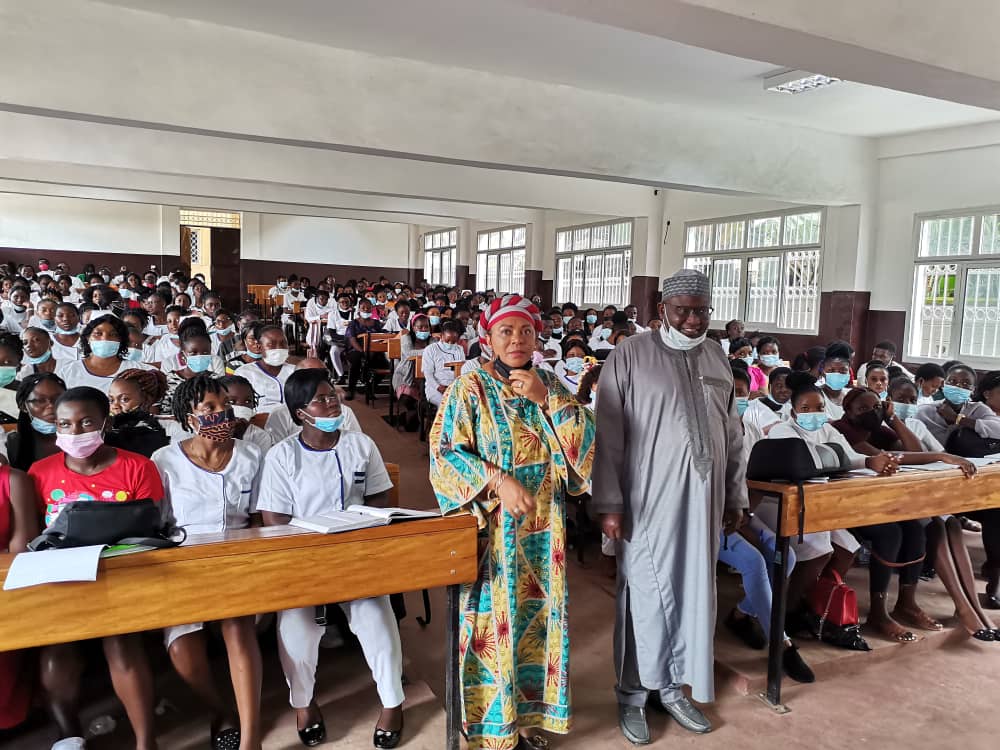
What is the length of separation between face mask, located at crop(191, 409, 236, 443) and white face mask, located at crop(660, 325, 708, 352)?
1.65 meters

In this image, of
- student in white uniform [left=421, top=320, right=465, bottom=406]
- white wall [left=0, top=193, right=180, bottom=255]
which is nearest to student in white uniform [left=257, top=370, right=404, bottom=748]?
student in white uniform [left=421, top=320, right=465, bottom=406]

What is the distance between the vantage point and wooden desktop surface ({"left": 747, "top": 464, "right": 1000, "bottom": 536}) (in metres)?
2.74

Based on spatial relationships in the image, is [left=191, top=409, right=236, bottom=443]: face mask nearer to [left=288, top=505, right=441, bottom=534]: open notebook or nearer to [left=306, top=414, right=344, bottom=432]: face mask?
[left=306, top=414, right=344, bottom=432]: face mask

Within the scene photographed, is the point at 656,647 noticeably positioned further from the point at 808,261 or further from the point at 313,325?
the point at 313,325

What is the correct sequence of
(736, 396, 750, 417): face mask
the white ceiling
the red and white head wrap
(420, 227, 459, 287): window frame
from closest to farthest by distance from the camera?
the red and white head wrap < (736, 396, 750, 417): face mask < the white ceiling < (420, 227, 459, 287): window frame

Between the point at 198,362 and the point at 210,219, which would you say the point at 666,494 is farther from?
the point at 210,219

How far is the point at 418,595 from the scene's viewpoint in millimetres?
3758

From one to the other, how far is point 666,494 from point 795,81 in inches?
223

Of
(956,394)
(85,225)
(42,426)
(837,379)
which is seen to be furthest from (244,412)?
(85,225)

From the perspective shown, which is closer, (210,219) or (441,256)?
(210,219)

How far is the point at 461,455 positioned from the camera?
7.23 feet

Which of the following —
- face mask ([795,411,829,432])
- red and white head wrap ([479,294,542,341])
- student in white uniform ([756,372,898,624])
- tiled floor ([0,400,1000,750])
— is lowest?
tiled floor ([0,400,1000,750])

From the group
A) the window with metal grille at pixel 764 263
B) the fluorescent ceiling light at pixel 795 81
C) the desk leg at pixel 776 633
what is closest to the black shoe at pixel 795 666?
the desk leg at pixel 776 633

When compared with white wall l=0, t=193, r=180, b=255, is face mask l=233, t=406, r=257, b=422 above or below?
below
